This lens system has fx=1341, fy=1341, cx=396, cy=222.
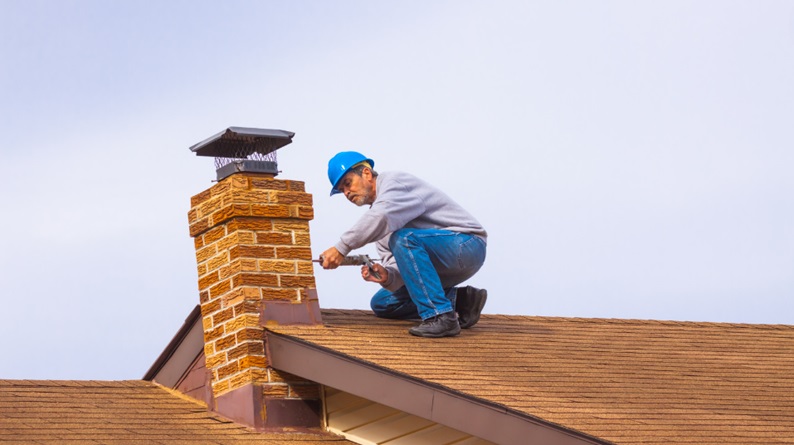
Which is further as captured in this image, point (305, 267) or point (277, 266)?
point (305, 267)

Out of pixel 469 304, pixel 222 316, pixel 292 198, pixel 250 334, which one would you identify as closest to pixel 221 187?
pixel 292 198

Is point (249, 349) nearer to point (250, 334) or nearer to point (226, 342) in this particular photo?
point (250, 334)

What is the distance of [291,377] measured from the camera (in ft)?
29.6

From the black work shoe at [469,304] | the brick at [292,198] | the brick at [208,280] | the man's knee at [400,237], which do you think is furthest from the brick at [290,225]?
the black work shoe at [469,304]

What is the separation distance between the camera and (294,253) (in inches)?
375

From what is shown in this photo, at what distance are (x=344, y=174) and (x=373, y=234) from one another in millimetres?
562

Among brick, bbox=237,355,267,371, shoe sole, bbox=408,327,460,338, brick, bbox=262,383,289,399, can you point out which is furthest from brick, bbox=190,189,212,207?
shoe sole, bbox=408,327,460,338

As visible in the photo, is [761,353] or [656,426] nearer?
[656,426]

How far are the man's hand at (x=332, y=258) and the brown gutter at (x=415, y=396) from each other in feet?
2.11

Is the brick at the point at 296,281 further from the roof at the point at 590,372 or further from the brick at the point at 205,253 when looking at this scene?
the brick at the point at 205,253

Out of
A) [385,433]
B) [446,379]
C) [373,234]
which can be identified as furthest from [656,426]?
[373,234]

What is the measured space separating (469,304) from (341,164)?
1.50 meters

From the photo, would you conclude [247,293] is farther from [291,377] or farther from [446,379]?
[446,379]

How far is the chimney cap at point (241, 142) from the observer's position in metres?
9.66
